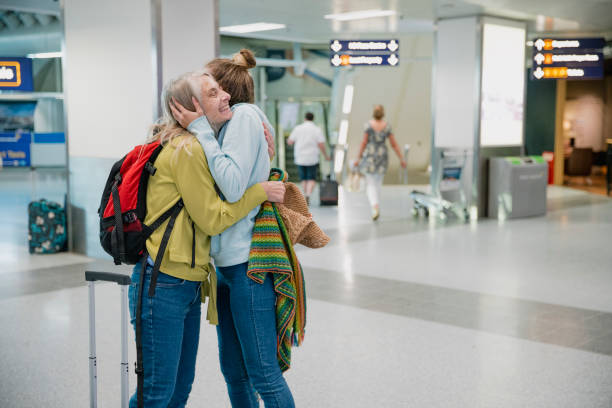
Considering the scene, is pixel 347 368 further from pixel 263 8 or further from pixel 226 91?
pixel 263 8

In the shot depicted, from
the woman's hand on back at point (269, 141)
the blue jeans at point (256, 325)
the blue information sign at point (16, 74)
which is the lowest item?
the blue jeans at point (256, 325)

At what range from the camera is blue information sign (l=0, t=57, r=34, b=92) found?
27.8 ft

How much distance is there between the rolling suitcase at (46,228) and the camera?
7.45 m

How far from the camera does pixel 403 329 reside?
183 inches

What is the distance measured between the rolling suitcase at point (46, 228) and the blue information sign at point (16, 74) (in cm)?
184

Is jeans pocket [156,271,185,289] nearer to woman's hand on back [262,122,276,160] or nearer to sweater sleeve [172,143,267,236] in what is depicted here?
sweater sleeve [172,143,267,236]

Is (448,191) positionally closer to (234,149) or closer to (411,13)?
(411,13)

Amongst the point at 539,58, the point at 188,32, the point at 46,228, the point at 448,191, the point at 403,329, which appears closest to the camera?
the point at 403,329

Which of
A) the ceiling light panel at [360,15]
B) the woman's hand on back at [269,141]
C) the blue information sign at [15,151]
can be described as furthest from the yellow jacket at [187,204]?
the blue information sign at [15,151]

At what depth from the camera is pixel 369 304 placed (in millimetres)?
5312

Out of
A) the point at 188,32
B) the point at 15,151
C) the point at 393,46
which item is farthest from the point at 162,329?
the point at 15,151

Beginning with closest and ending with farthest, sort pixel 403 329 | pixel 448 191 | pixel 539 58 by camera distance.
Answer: pixel 403 329 < pixel 448 191 < pixel 539 58

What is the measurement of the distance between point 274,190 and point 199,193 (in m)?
0.26

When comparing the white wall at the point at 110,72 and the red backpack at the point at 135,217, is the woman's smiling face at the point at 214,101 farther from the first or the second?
the white wall at the point at 110,72
